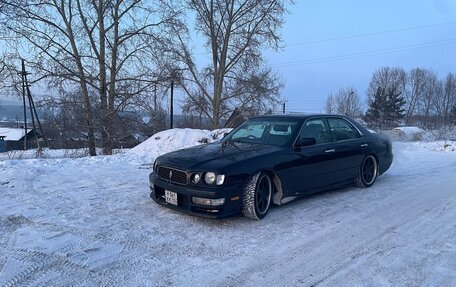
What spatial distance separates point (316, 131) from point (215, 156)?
6.57 feet

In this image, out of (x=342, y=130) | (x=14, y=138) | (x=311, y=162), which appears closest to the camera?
(x=311, y=162)

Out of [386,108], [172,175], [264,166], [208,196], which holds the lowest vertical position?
[208,196]

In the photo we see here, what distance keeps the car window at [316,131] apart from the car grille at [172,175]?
1952 millimetres

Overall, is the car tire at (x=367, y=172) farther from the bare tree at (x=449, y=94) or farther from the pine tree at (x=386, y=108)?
the bare tree at (x=449, y=94)

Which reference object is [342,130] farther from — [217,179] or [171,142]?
[171,142]

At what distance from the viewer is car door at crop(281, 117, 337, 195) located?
540 centimetres

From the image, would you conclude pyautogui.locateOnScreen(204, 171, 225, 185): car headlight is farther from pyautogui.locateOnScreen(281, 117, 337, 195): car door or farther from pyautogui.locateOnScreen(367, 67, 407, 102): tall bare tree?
pyautogui.locateOnScreen(367, 67, 407, 102): tall bare tree

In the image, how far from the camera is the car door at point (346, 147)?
6.35 m

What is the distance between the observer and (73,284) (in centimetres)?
312

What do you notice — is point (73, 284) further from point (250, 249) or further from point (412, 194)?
point (412, 194)

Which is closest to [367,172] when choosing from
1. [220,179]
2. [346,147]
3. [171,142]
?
[346,147]

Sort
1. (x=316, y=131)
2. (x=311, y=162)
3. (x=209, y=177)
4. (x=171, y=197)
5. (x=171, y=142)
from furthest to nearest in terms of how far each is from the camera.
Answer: (x=171, y=142) → (x=316, y=131) → (x=311, y=162) → (x=171, y=197) → (x=209, y=177)

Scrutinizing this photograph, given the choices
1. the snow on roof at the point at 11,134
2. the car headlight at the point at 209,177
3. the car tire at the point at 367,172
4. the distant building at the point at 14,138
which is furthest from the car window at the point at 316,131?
the snow on roof at the point at 11,134

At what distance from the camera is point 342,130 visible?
6758 mm
